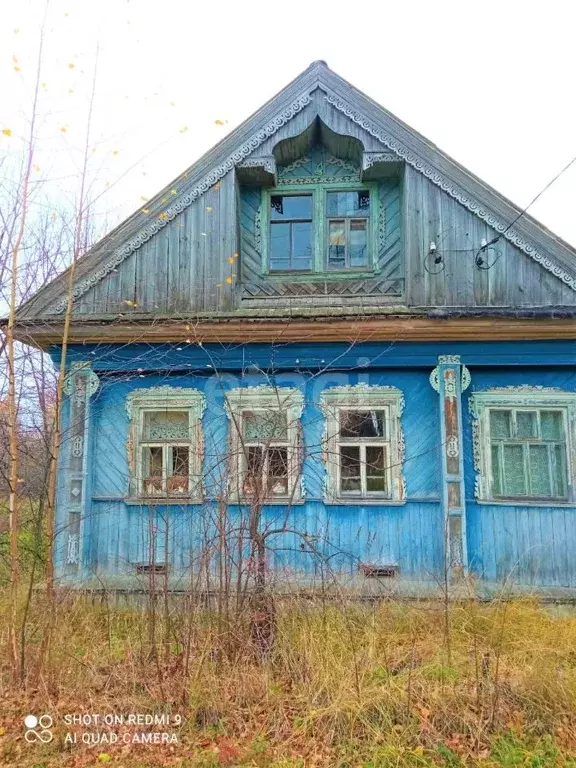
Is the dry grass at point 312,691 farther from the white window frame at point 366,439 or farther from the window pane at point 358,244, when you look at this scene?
the window pane at point 358,244

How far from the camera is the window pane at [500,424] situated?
21.4 ft

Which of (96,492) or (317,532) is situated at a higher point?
(96,492)

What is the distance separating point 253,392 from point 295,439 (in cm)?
85

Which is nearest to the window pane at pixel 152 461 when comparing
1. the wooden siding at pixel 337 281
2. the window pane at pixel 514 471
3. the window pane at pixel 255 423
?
the window pane at pixel 255 423

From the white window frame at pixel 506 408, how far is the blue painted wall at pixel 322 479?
0.33ft

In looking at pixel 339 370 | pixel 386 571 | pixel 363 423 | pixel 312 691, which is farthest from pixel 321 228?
pixel 312 691

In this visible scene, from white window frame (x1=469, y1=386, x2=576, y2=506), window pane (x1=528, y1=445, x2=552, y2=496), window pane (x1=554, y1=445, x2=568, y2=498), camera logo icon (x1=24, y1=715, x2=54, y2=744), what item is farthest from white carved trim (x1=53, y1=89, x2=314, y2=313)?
window pane (x1=554, y1=445, x2=568, y2=498)

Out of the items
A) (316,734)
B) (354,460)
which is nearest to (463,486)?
(354,460)

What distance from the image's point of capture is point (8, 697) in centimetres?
405

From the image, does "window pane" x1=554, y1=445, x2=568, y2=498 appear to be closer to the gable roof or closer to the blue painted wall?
the blue painted wall

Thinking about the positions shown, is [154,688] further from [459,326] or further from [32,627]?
[459,326]

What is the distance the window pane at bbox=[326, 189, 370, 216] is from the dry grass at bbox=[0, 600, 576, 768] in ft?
16.9

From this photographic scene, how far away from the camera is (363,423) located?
21.9ft

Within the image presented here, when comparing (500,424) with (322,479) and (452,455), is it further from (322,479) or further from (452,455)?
(322,479)
